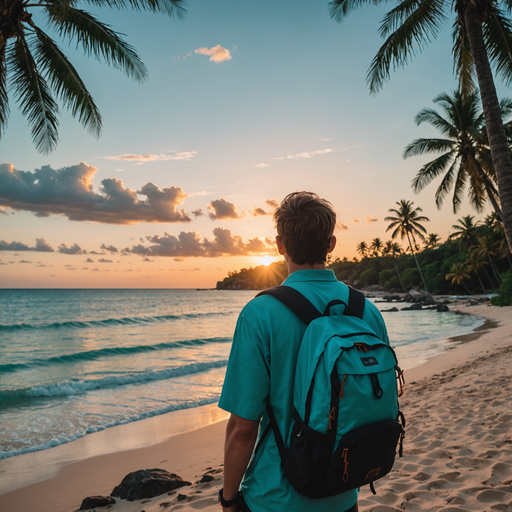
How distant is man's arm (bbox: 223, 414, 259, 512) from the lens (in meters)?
1.20

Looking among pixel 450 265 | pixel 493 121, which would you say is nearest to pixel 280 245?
pixel 493 121

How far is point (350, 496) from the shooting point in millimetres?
1299

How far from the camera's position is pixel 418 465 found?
3600 millimetres

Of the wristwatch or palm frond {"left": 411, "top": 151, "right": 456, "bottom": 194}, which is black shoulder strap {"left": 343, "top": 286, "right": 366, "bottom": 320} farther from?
palm frond {"left": 411, "top": 151, "right": 456, "bottom": 194}

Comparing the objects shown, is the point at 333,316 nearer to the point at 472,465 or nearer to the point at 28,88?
the point at 472,465

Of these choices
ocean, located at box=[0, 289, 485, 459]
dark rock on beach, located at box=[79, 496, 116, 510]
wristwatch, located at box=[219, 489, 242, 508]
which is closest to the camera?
wristwatch, located at box=[219, 489, 242, 508]

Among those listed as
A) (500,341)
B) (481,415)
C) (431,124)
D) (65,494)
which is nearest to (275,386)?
(65,494)

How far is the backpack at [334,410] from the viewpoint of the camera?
111 centimetres

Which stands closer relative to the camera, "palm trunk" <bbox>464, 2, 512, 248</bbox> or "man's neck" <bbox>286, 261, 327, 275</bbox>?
"man's neck" <bbox>286, 261, 327, 275</bbox>

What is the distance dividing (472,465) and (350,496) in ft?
9.57

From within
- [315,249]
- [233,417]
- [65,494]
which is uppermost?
[315,249]

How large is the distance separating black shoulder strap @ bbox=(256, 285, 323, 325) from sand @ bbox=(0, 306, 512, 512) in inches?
99.0

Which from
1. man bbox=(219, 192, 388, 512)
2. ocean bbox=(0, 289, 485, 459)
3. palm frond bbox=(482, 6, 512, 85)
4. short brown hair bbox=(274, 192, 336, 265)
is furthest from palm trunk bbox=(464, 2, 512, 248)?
ocean bbox=(0, 289, 485, 459)

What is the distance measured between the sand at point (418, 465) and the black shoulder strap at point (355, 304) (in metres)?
2.37
